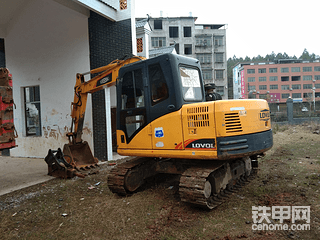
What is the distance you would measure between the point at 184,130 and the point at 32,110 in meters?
10.0

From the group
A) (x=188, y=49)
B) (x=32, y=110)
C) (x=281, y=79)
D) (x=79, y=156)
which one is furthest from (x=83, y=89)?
(x=281, y=79)

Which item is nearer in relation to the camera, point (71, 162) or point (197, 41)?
point (71, 162)

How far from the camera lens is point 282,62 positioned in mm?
65125

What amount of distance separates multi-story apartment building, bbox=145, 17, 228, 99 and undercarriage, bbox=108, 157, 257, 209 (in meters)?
42.2

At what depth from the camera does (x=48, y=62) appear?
10.8 meters

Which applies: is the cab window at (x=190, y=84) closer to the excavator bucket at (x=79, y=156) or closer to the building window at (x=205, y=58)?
the excavator bucket at (x=79, y=156)

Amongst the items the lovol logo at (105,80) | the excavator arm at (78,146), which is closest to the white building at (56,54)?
the excavator arm at (78,146)

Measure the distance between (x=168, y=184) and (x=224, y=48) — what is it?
156 ft

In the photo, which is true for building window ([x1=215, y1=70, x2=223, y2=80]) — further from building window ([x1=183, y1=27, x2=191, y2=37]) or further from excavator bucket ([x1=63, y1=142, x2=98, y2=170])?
excavator bucket ([x1=63, y1=142, x2=98, y2=170])

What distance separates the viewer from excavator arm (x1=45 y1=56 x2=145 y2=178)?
7.21 metres

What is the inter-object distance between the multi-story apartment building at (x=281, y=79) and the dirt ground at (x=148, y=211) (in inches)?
2335

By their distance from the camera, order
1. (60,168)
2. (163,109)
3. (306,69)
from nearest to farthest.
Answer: (163,109)
(60,168)
(306,69)

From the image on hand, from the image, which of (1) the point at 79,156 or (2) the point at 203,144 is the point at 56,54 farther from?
(2) the point at 203,144

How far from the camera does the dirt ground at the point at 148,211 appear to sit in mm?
3762
